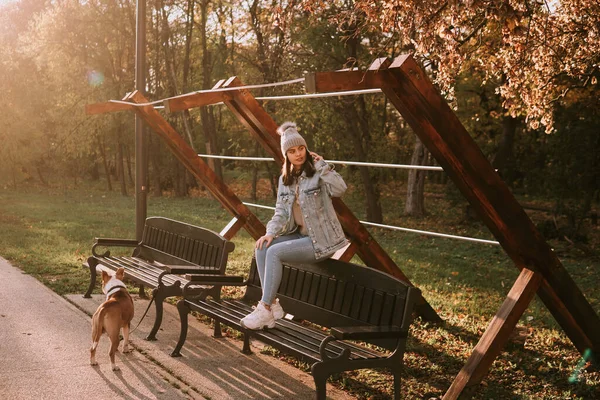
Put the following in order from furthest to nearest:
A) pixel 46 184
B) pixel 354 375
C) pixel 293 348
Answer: pixel 46 184
pixel 354 375
pixel 293 348

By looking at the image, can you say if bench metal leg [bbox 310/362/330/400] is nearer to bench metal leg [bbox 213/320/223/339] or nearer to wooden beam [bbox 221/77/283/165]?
bench metal leg [bbox 213/320/223/339]

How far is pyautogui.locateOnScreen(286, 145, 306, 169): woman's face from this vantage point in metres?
5.47

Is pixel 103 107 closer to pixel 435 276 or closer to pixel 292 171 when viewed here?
pixel 292 171

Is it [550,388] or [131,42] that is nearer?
[550,388]

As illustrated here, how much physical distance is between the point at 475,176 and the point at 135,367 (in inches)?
121

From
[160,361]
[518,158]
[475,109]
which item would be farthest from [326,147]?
[160,361]

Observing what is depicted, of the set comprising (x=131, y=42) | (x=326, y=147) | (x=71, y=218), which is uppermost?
(x=131, y=42)

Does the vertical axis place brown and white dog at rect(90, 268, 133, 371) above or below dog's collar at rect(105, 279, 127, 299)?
below

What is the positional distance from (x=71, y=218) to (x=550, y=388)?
1732 centimetres

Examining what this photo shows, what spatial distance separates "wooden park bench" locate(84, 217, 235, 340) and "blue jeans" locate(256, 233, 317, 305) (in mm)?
1513

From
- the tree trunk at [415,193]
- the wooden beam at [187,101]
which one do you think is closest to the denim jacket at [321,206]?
the wooden beam at [187,101]

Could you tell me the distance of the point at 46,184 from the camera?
128ft

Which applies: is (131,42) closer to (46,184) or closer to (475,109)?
(46,184)

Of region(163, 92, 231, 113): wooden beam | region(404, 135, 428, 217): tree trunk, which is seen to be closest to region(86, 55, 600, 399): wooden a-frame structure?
region(163, 92, 231, 113): wooden beam
